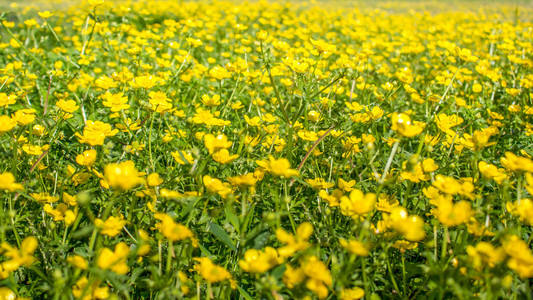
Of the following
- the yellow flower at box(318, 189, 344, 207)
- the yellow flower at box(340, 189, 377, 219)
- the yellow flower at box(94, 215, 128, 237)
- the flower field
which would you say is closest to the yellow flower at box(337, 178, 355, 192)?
the flower field

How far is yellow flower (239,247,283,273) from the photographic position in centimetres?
107

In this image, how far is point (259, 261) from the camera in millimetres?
1076

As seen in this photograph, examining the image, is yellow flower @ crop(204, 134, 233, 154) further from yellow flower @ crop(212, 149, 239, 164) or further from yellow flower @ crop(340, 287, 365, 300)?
yellow flower @ crop(340, 287, 365, 300)

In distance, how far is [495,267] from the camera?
43.5 inches

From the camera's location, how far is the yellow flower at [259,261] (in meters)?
1.07

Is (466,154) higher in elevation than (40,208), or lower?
higher

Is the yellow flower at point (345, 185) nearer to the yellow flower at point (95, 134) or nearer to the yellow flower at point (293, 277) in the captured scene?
the yellow flower at point (293, 277)

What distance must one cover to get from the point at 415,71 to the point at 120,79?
2958 millimetres

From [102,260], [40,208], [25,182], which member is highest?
[102,260]

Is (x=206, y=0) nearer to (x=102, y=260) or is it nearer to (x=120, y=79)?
(x=120, y=79)

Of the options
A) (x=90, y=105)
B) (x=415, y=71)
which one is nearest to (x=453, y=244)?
(x=90, y=105)

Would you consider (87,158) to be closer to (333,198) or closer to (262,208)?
(262,208)

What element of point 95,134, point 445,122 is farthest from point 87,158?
point 445,122

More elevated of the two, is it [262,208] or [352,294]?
[352,294]
